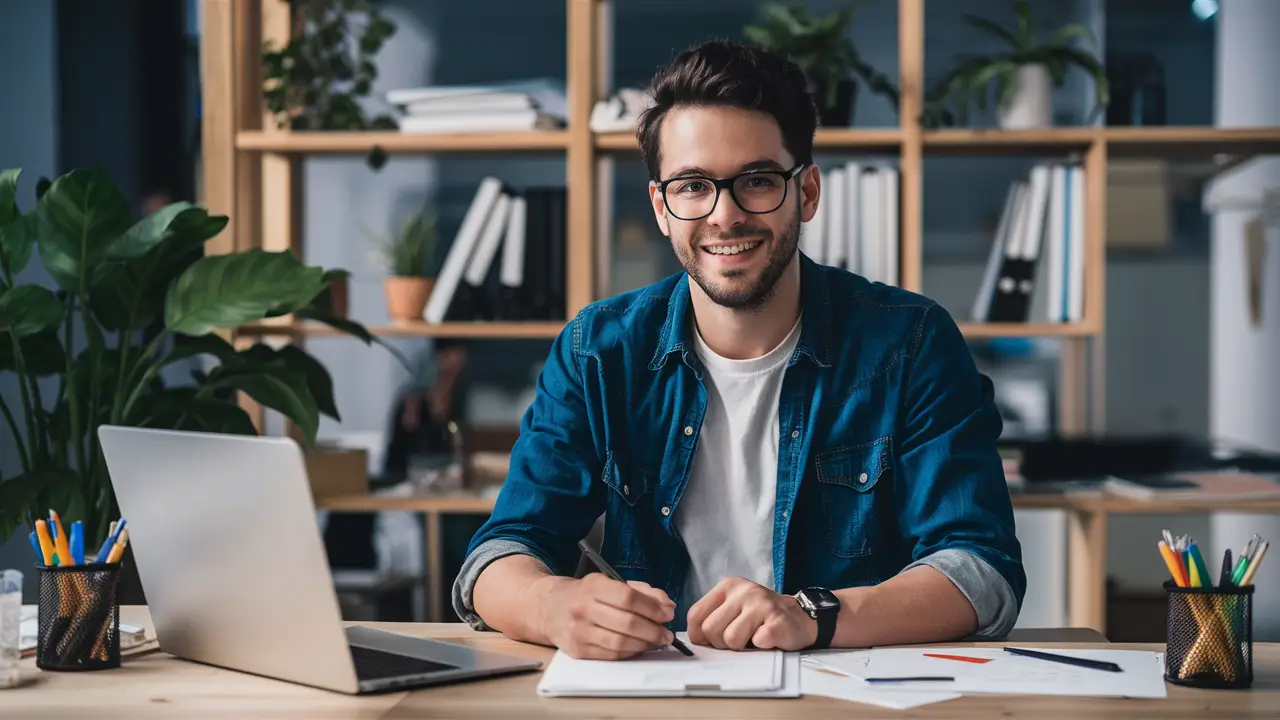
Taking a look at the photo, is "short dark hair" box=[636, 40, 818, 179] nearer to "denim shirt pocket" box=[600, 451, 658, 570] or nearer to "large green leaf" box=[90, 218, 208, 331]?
"denim shirt pocket" box=[600, 451, 658, 570]

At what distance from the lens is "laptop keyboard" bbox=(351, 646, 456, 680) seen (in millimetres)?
1110

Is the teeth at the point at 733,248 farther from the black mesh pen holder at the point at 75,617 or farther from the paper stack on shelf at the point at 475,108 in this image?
the paper stack on shelf at the point at 475,108

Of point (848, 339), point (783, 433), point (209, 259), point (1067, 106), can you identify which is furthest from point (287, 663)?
point (1067, 106)

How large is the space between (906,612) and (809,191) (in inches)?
26.5

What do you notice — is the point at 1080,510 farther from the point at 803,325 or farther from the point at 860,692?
the point at 860,692

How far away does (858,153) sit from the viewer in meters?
3.18

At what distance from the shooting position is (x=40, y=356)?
2344mm

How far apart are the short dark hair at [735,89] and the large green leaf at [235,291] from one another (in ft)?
2.78

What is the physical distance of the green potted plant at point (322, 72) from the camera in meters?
2.98

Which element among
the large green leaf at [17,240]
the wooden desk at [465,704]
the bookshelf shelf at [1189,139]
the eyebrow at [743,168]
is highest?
the bookshelf shelf at [1189,139]

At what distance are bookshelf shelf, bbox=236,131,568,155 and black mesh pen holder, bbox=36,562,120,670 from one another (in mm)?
1888

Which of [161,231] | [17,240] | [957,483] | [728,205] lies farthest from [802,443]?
[17,240]

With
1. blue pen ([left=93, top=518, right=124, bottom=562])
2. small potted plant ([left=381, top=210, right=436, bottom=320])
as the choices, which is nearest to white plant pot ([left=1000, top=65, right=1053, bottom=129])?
small potted plant ([left=381, top=210, right=436, bottom=320])

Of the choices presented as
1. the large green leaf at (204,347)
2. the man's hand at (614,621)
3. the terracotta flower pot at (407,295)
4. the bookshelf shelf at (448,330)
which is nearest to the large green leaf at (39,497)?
the large green leaf at (204,347)
